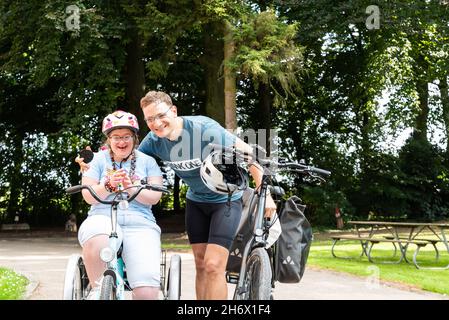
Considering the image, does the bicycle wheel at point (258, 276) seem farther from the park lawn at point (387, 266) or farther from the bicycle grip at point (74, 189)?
the park lawn at point (387, 266)

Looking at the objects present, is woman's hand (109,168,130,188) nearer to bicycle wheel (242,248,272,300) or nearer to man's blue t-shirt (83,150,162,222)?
man's blue t-shirt (83,150,162,222)

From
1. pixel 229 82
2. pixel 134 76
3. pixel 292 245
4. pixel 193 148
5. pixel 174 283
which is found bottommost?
pixel 174 283

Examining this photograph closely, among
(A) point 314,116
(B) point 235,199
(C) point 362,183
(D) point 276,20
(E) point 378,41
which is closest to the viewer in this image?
(B) point 235,199

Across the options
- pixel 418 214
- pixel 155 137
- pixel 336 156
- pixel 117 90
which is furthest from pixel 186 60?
pixel 155 137

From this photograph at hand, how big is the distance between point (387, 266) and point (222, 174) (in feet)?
25.8

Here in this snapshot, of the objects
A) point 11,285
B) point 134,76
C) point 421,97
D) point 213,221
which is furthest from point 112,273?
point 421,97

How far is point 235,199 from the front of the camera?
4578 millimetres

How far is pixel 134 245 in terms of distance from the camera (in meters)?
4.11

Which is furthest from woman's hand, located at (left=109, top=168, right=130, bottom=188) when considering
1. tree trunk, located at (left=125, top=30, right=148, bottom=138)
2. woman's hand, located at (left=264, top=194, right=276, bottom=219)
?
tree trunk, located at (left=125, top=30, right=148, bottom=138)

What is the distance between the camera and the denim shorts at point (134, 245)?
4055 millimetres

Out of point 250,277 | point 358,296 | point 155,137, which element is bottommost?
point 358,296

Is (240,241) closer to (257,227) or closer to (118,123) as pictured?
(257,227)

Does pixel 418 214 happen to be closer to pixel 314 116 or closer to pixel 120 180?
pixel 314 116

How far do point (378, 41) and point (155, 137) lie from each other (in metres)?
19.2
